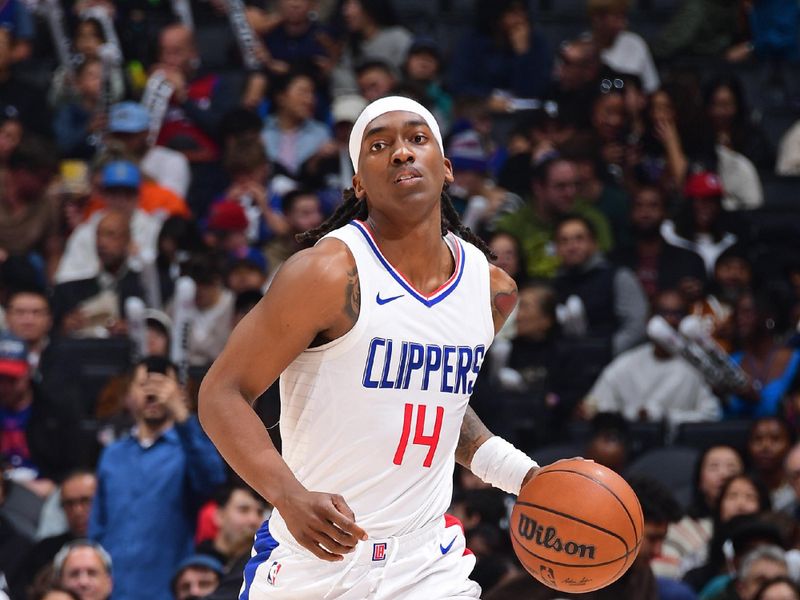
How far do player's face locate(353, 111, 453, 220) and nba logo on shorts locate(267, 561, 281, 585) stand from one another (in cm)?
100

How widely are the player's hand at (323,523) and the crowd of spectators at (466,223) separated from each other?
2.37 metres

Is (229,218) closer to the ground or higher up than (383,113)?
closer to the ground

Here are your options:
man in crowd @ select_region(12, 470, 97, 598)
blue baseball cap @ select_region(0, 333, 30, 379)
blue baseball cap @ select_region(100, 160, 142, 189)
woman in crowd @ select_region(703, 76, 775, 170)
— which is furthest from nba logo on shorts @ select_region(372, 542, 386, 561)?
woman in crowd @ select_region(703, 76, 775, 170)

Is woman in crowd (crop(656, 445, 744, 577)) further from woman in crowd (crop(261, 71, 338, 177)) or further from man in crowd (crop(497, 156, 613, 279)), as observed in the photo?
woman in crowd (crop(261, 71, 338, 177))

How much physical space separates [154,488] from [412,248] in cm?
396

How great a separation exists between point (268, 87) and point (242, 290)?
9.30 ft

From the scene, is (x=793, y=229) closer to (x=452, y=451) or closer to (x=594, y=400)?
(x=594, y=400)

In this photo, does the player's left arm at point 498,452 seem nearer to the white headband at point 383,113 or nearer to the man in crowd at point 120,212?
the white headband at point 383,113

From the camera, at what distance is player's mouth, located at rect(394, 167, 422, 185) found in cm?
432

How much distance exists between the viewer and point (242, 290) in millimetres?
9766

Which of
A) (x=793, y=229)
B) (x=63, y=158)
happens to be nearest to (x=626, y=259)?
(x=793, y=229)

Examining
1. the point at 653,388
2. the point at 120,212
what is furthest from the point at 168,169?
the point at 653,388

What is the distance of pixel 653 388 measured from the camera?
927 cm

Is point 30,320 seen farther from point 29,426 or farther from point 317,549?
point 317,549
